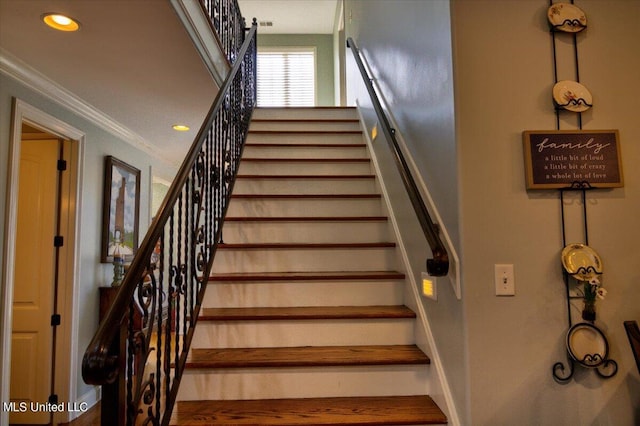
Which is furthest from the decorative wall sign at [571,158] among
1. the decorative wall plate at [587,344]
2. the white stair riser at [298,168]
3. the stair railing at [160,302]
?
the white stair riser at [298,168]

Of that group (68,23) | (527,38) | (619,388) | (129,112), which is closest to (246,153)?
(129,112)

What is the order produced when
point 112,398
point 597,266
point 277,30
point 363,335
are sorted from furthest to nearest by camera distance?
point 277,30, point 363,335, point 597,266, point 112,398

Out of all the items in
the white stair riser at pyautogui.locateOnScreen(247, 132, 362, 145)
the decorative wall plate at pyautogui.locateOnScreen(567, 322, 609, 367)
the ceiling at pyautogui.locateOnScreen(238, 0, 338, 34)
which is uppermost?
the ceiling at pyautogui.locateOnScreen(238, 0, 338, 34)

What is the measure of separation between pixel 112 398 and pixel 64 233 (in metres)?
2.68

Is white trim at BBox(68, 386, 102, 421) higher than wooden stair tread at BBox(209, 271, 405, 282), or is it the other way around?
wooden stair tread at BBox(209, 271, 405, 282)

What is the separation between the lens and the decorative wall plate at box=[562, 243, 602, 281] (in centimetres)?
133

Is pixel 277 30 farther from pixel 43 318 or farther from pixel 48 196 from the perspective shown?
pixel 43 318

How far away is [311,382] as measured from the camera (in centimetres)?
170

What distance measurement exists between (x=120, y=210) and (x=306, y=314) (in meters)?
2.92

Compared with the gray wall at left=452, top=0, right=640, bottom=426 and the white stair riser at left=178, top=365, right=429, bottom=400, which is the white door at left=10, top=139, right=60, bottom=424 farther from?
the gray wall at left=452, top=0, right=640, bottom=426

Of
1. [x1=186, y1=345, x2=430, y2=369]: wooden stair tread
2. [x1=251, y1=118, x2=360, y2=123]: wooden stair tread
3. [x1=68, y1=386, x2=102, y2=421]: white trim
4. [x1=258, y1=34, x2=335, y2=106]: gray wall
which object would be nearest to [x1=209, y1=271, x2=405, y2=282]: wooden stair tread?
[x1=186, y1=345, x2=430, y2=369]: wooden stair tread

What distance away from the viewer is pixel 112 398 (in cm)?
104

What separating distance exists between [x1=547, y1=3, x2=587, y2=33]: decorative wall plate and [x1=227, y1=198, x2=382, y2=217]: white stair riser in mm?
1575

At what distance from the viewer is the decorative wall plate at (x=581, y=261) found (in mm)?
1325
